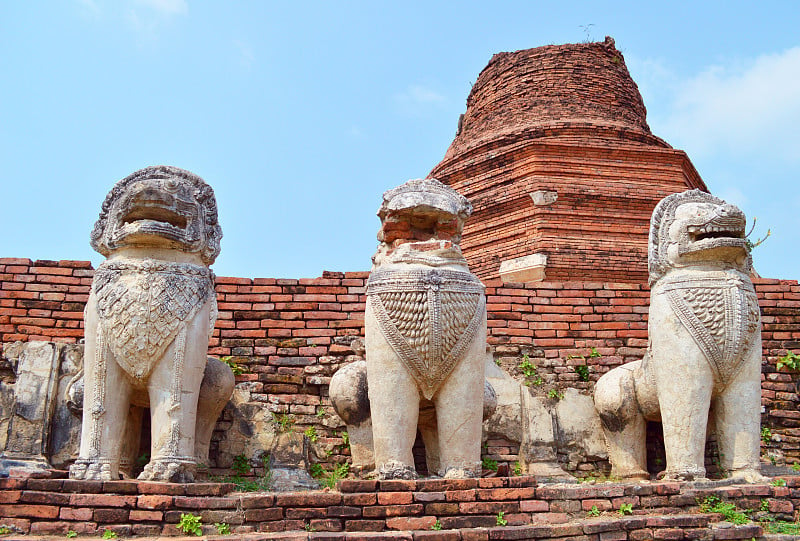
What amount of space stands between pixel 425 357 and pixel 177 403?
1586mm

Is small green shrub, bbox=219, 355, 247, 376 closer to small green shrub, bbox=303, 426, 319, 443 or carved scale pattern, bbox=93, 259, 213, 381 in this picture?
small green shrub, bbox=303, 426, 319, 443

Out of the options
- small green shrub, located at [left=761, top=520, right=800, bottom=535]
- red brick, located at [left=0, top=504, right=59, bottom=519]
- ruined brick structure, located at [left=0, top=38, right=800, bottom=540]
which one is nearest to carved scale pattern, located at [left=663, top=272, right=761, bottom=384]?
ruined brick structure, located at [left=0, top=38, right=800, bottom=540]

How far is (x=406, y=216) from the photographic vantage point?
20.7 feet

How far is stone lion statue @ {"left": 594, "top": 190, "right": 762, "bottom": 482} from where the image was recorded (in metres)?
6.29

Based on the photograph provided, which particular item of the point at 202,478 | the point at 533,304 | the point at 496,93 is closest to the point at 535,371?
the point at 533,304

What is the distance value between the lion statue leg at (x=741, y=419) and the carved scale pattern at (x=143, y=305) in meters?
3.71

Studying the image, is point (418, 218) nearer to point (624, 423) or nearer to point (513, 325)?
point (513, 325)

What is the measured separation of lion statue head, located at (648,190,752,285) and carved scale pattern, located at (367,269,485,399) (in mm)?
1716

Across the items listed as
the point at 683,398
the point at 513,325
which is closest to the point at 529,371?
the point at 513,325

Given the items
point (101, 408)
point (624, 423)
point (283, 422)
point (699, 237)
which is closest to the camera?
point (101, 408)

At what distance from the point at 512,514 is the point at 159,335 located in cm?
244

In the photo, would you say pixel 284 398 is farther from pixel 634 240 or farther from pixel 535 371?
pixel 634 240

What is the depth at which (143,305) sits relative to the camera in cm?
571

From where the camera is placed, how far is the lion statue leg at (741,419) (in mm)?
6301
